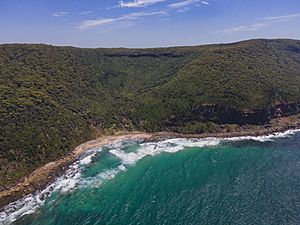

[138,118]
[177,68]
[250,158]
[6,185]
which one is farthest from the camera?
[177,68]

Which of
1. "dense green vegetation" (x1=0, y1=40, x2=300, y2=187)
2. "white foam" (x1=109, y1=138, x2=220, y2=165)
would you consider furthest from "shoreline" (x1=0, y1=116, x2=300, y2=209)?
"white foam" (x1=109, y1=138, x2=220, y2=165)

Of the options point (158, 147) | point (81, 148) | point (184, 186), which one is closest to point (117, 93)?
point (81, 148)

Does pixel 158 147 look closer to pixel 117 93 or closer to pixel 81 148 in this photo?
pixel 81 148

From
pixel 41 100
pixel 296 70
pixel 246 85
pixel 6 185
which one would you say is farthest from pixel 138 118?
pixel 296 70

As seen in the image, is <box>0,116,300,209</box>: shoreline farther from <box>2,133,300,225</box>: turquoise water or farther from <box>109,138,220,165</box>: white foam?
<box>2,133,300,225</box>: turquoise water

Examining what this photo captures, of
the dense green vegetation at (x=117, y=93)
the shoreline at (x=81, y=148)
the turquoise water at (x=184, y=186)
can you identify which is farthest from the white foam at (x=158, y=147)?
the dense green vegetation at (x=117, y=93)

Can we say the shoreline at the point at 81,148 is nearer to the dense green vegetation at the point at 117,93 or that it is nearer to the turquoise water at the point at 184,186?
the dense green vegetation at the point at 117,93

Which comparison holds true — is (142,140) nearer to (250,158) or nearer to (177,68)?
(250,158)
